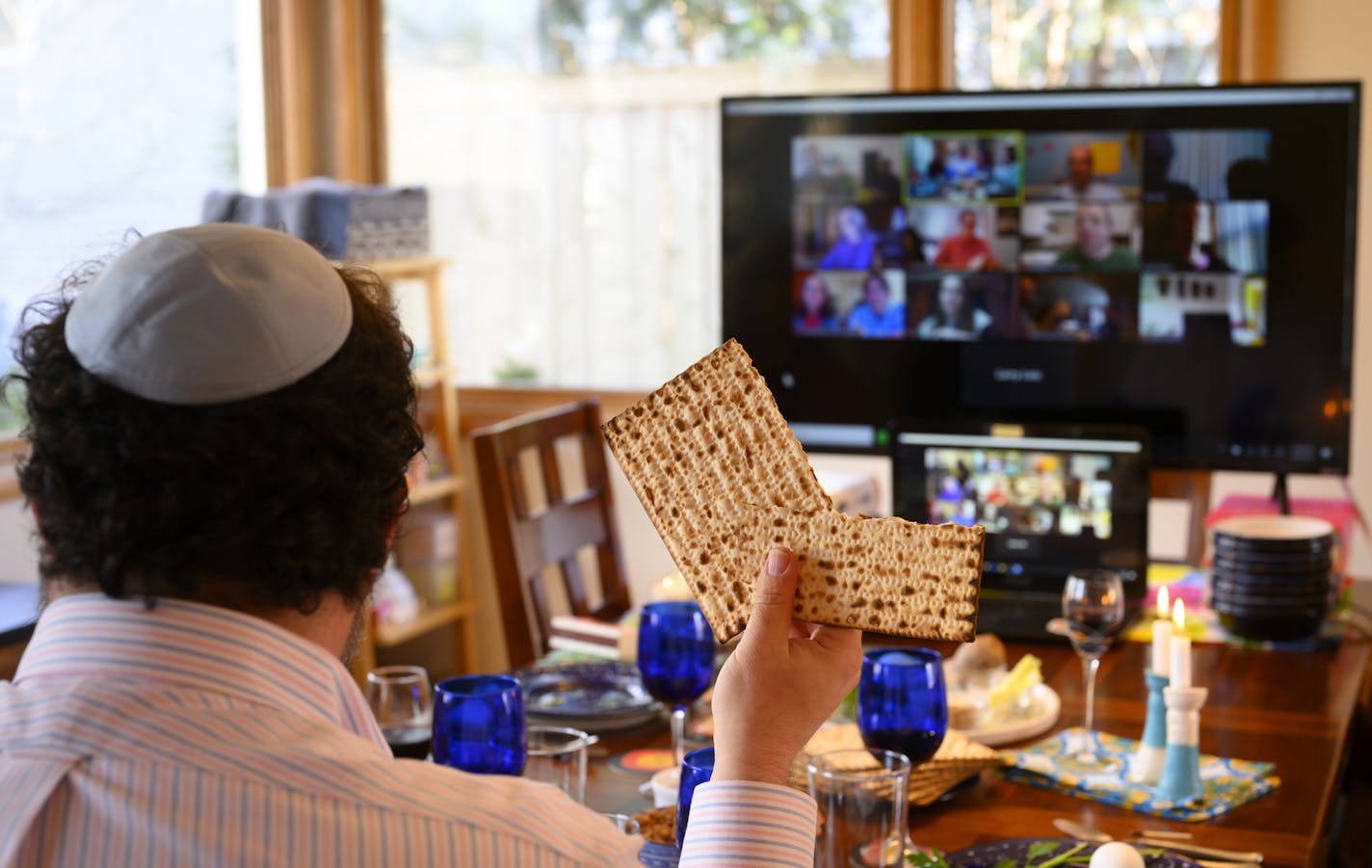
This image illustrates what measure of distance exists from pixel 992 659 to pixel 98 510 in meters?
1.30

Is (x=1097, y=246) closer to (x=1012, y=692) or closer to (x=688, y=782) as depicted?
(x=1012, y=692)

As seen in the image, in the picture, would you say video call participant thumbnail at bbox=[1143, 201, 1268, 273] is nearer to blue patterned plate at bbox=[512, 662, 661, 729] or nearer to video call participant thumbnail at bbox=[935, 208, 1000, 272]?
video call participant thumbnail at bbox=[935, 208, 1000, 272]

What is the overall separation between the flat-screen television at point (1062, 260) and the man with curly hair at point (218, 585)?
64.2 inches

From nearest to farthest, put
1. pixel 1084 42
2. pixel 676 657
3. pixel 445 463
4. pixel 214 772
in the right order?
pixel 214 772 → pixel 676 657 → pixel 1084 42 → pixel 445 463

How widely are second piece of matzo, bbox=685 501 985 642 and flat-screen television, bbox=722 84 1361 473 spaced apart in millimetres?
1379

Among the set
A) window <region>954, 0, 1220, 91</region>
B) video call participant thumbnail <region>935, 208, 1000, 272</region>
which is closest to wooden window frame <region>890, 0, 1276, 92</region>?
window <region>954, 0, 1220, 91</region>

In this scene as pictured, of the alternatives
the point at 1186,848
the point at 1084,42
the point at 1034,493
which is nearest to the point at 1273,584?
the point at 1034,493

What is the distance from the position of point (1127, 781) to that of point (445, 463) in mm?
2842

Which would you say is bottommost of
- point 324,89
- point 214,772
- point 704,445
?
point 214,772

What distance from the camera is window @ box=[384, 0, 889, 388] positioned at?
158 inches

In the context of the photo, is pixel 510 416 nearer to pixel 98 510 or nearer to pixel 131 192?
pixel 131 192

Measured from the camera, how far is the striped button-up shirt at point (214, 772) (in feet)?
2.49

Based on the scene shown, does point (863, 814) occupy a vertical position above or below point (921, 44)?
below

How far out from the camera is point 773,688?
1028 mm
